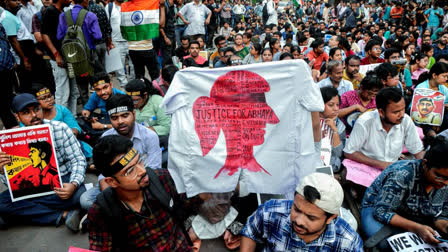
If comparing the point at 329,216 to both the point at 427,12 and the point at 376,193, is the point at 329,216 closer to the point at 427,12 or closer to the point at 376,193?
the point at 376,193

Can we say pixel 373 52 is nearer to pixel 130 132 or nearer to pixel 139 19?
pixel 139 19

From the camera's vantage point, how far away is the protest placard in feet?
7.73

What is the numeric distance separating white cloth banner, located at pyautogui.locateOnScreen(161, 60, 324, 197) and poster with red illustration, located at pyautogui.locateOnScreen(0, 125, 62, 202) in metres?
1.40

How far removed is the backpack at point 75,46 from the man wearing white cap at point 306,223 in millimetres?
4200

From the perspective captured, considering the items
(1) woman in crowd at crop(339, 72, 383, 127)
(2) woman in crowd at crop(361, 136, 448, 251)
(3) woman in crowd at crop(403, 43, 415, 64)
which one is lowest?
(2) woman in crowd at crop(361, 136, 448, 251)

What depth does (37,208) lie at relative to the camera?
3264 mm

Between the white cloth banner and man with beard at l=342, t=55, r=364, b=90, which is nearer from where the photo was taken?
the white cloth banner

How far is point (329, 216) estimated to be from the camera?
181cm

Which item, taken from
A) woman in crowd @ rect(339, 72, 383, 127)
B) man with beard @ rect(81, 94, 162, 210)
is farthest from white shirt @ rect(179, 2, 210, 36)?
man with beard @ rect(81, 94, 162, 210)

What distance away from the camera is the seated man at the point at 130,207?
2012mm

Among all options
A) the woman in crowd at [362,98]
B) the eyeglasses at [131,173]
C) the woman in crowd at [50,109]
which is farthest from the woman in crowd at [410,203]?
the woman in crowd at [50,109]

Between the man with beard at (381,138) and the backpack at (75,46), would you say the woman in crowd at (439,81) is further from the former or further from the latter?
the backpack at (75,46)

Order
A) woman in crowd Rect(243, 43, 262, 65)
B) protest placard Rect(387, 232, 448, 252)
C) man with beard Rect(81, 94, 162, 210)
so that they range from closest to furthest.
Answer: protest placard Rect(387, 232, 448, 252) < man with beard Rect(81, 94, 162, 210) < woman in crowd Rect(243, 43, 262, 65)

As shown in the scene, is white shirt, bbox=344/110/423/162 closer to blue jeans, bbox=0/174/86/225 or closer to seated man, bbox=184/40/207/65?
blue jeans, bbox=0/174/86/225
